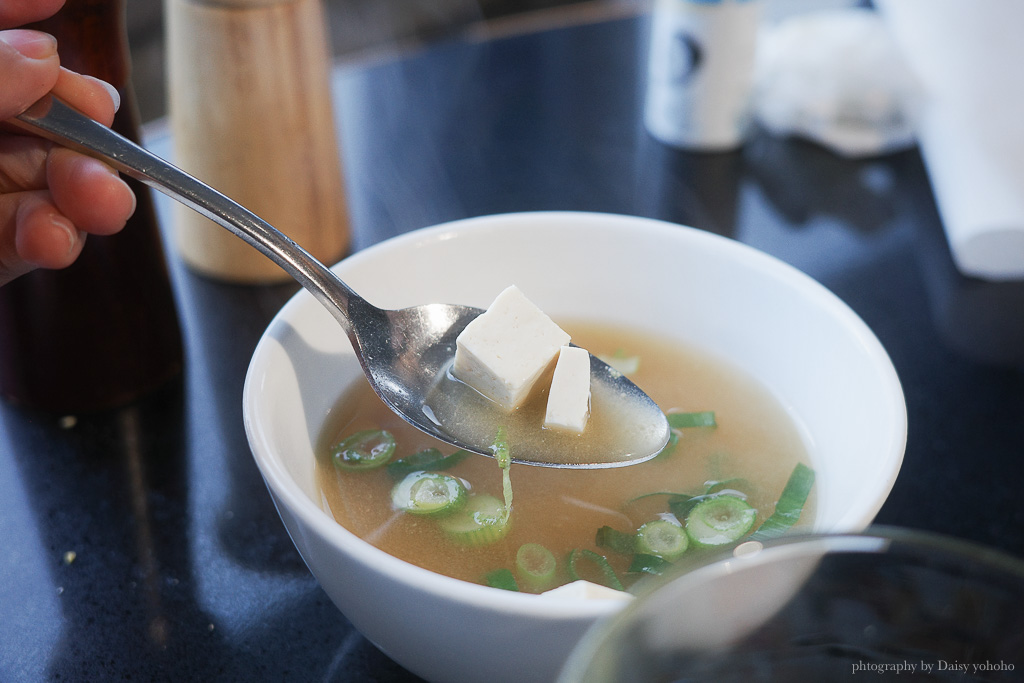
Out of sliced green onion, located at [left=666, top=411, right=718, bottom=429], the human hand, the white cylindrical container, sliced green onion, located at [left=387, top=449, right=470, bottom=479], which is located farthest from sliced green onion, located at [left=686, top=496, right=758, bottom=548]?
the white cylindrical container

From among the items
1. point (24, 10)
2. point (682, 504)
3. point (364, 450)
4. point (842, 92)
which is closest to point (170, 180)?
point (24, 10)

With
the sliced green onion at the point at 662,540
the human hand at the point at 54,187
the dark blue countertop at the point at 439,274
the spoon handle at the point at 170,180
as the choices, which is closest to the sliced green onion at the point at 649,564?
the sliced green onion at the point at 662,540

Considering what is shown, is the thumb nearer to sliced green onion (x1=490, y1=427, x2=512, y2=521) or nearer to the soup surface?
the soup surface

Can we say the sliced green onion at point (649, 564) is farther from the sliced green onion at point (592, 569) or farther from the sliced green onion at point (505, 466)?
the sliced green onion at point (505, 466)

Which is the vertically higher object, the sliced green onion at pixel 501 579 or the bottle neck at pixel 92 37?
the bottle neck at pixel 92 37

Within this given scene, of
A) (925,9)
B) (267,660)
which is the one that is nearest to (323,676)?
(267,660)

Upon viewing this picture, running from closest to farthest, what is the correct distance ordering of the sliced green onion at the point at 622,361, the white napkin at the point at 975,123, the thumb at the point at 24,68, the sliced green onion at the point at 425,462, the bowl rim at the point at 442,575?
the bowl rim at the point at 442,575 < the thumb at the point at 24,68 < the sliced green onion at the point at 425,462 < the sliced green onion at the point at 622,361 < the white napkin at the point at 975,123
